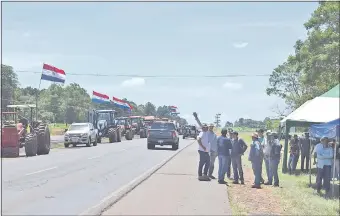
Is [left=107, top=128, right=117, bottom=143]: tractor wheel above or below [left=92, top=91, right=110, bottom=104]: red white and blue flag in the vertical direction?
below

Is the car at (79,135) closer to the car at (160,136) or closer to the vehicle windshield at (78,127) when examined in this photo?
the vehicle windshield at (78,127)

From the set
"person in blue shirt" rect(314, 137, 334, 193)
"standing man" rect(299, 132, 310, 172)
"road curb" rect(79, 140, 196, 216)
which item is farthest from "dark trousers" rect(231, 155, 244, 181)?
"standing man" rect(299, 132, 310, 172)

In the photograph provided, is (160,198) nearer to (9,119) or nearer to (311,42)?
(311,42)

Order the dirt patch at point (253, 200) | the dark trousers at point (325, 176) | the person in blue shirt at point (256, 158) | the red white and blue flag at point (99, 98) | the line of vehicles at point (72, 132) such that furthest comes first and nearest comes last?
the red white and blue flag at point (99, 98)
the line of vehicles at point (72, 132)
the person in blue shirt at point (256, 158)
the dark trousers at point (325, 176)
the dirt patch at point (253, 200)

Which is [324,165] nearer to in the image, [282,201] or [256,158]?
[256,158]

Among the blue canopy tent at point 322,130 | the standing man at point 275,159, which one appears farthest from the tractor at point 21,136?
the blue canopy tent at point 322,130

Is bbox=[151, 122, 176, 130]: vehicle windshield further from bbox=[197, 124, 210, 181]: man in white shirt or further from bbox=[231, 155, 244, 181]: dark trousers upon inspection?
bbox=[231, 155, 244, 181]: dark trousers

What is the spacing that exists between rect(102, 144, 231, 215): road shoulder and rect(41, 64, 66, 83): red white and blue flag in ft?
71.8

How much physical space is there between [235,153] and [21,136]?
1581 centimetres

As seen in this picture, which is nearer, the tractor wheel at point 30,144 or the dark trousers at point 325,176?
the dark trousers at point 325,176

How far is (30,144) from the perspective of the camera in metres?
27.3

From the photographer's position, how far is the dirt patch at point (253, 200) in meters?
11.9

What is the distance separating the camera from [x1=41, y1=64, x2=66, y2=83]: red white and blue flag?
124 feet

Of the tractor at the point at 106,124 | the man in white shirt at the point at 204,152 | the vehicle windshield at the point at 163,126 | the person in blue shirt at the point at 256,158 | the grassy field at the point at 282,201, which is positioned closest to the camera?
the grassy field at the point at 282,201
